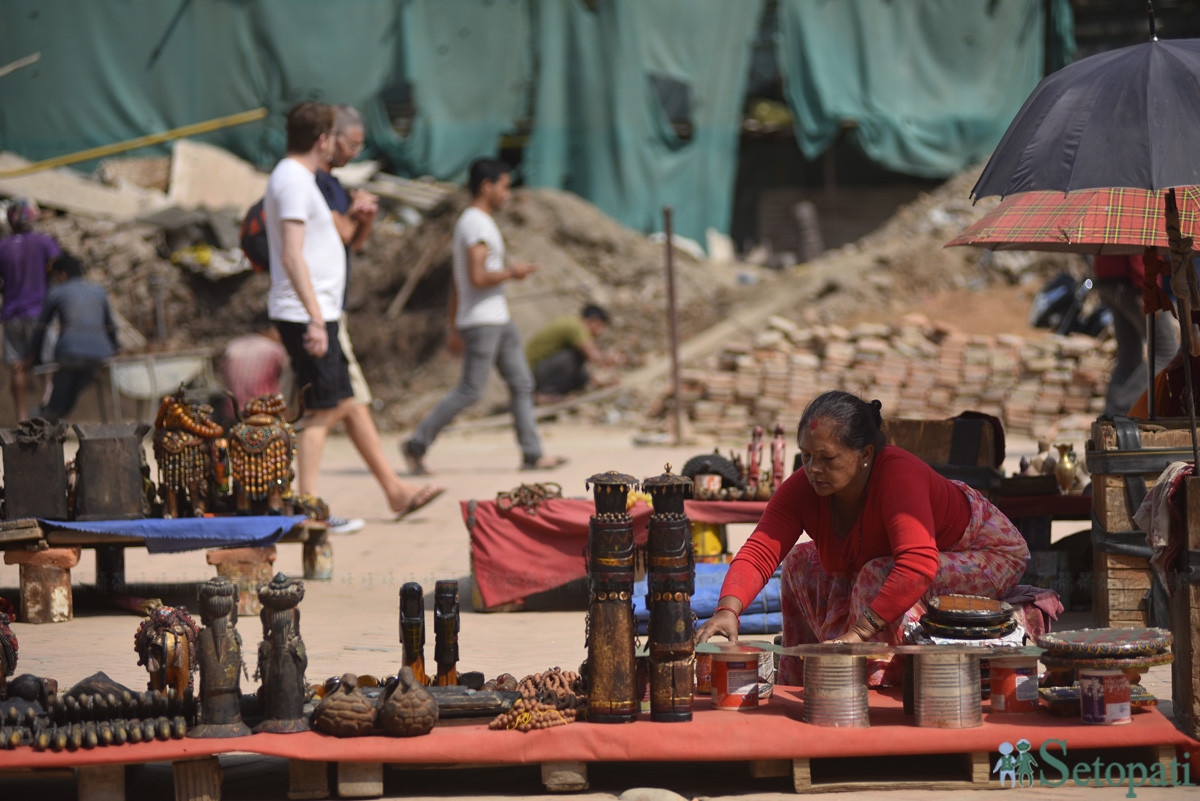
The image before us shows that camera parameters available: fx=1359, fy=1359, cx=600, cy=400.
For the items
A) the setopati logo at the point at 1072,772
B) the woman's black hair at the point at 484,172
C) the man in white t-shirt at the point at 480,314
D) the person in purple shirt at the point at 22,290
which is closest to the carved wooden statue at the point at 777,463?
the setopati logo at the point at 1072,772

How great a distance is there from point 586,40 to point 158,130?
22.6ft

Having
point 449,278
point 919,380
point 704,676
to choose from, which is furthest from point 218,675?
point 449,278

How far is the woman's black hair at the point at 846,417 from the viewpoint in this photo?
152 inches

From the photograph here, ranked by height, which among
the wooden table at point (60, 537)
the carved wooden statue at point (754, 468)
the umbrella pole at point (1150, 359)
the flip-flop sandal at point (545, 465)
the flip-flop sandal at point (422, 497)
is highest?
the umbrella pole at point (1150, 359)

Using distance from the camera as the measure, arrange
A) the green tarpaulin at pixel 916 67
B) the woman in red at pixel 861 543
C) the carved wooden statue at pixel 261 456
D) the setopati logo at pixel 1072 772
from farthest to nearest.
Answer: the green tarpaulin at pixel 916 67 → the carved wooden statue at pixel 261 456 → the woman in red at pixel 861 543 → the setopati logo at pixel 1072 772

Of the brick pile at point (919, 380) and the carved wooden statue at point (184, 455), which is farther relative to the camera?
the brick pile at point (919, 380)

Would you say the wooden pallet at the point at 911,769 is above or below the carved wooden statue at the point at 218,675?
below

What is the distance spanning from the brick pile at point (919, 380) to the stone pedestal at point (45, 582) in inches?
316

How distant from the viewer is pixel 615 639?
12.0ft

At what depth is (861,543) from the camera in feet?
13.3

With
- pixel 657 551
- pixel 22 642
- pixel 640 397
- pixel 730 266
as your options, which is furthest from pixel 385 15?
pixel 657 551

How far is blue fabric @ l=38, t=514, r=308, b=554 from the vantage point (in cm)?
568

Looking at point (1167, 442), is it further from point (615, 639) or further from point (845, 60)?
point (845, 60)

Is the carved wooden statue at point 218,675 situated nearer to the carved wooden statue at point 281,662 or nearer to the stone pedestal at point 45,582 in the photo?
the carved wooden statue at point 281,662
